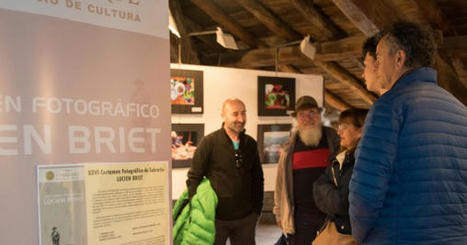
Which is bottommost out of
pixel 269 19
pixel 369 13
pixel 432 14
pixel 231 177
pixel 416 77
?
pixel 231 177

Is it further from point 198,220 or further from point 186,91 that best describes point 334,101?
point 198,220

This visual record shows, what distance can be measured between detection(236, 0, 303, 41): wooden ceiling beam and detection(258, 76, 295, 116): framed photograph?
1.01 m

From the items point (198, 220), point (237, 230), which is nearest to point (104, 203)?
point (198, 220)

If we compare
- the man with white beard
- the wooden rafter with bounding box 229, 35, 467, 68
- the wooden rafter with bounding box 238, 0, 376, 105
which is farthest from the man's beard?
the wooden rafter with bounding box 238, 0, 376, 105

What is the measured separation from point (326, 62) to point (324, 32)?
2.22ft

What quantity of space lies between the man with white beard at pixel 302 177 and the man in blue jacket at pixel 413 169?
1.40 m

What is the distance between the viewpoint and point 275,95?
14.0 ft

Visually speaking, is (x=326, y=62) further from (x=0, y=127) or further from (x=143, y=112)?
(x=0, y=127)

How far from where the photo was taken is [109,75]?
4.58 feet

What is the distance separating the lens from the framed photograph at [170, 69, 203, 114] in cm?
384

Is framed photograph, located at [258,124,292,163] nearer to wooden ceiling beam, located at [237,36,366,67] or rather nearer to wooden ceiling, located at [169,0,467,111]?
wooden ceiling, located at [169,0,467,111]

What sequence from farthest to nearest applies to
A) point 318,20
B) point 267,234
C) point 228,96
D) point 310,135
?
point 267,234
point 318,20
point 228,96
point 310,135

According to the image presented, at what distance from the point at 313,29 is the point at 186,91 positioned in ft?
6.99

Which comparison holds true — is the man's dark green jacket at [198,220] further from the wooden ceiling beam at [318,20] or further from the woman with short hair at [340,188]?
the wooden ceiling beam at [318,20]
